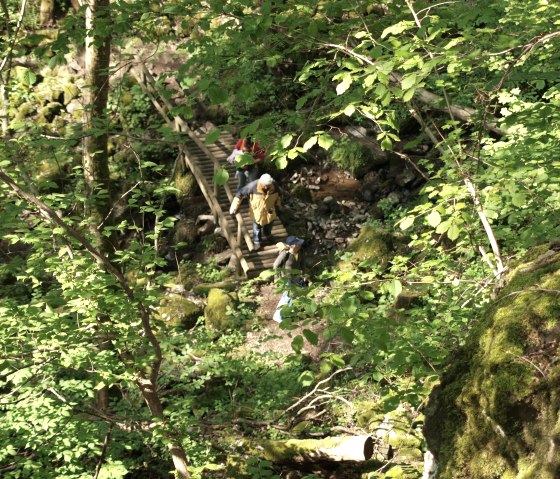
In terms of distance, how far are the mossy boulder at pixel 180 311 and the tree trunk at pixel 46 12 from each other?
12050 mm

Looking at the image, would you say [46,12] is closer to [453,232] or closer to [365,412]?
[365,412]

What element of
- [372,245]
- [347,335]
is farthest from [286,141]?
[372,245]

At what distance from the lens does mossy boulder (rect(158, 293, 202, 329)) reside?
10258 mm

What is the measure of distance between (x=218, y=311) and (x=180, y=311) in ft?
2.45

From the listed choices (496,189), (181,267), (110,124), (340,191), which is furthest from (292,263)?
(496,189)

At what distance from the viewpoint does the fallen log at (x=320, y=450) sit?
5.52 metres

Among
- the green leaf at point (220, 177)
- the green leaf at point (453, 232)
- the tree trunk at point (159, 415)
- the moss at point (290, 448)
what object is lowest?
the moss at point (290, 448)

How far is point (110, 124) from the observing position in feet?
16.0

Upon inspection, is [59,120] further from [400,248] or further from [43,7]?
[400,248]

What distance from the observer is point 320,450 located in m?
5.85

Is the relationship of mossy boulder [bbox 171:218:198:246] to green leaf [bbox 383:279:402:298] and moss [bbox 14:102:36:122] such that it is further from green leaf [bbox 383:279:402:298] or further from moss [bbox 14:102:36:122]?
green leaf [bbox 383:279:402:298]

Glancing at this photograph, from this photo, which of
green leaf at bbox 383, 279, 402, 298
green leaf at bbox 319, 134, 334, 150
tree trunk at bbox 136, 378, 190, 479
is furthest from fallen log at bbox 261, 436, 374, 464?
green leaf at bbox 319, 134, 334, 150

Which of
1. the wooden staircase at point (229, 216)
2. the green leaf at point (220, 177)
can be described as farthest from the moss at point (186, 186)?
the green leaf at point (220, 177)

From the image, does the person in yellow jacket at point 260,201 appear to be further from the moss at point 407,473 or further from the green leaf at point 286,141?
the green leaf at point 286,141
